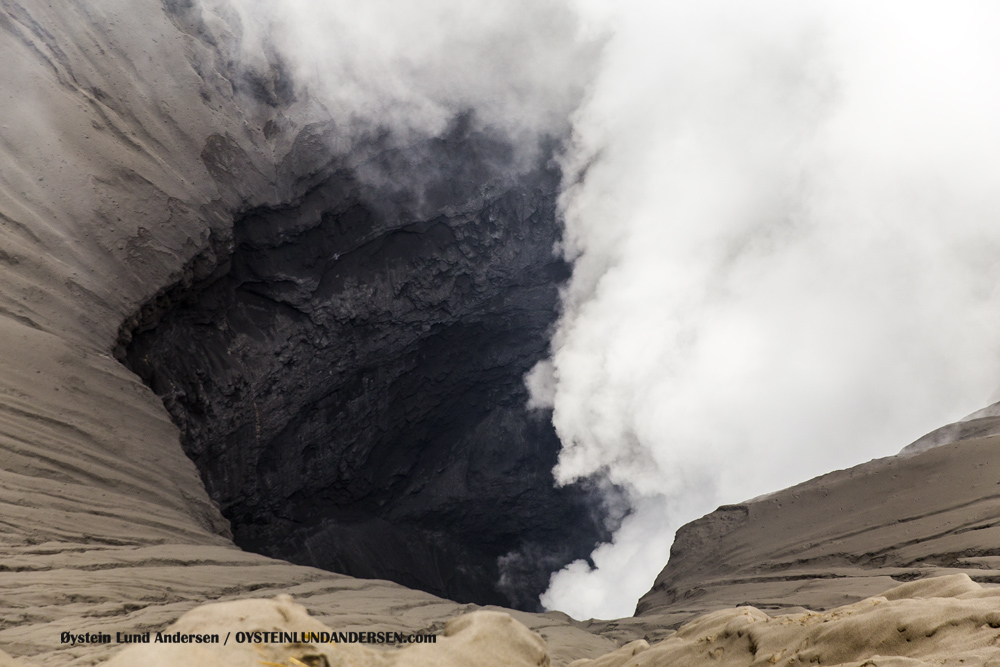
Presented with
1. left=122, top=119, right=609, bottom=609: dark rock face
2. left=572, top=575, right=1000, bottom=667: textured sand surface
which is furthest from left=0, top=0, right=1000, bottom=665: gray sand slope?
left=122, top=119, right=609, bottom=609: dark rock face

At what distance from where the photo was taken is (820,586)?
11.2 metres

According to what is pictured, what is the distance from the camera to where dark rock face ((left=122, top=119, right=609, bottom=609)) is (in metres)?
17.3

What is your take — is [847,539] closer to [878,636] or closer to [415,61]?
[878,636]

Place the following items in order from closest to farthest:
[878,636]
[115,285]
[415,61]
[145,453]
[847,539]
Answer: [878,636] < [145,453] < [847,539] < [115,285] < [415,61]

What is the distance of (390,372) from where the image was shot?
21719 mm

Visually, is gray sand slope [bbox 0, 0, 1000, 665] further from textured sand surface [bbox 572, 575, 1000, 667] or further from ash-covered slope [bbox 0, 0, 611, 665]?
textured sand surface [bbox 572, 575, 1000, 667]

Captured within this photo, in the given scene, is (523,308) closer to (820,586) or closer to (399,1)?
(399,1)

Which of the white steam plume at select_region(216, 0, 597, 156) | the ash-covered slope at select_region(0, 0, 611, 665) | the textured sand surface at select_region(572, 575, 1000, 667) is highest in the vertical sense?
the white steam plume at select_region(216, 0, 597, 156)

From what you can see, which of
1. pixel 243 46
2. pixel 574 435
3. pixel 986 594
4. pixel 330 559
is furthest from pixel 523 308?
pixel 986 594

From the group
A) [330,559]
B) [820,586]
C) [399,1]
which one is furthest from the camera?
[330,559]

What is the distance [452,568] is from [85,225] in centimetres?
1608

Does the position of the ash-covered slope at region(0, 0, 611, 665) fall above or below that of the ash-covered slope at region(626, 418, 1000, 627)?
above

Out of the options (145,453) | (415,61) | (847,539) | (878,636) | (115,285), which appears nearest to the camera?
(878,636)

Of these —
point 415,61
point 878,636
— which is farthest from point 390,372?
point 878,636
